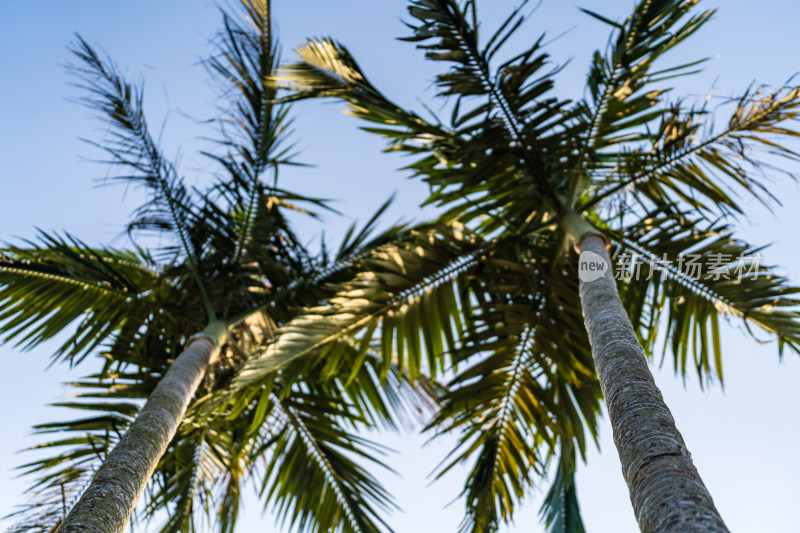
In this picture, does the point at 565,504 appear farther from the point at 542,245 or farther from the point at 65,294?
the point at 65,294

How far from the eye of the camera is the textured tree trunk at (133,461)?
2658mm

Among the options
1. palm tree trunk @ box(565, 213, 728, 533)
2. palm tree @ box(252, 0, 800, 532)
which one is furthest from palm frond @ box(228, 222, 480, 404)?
palm tree trunk @ box(565, 213, 728, 533)

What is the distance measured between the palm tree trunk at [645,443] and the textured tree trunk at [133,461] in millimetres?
2150

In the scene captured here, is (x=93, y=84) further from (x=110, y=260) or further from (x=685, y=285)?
(x=685, y=285)

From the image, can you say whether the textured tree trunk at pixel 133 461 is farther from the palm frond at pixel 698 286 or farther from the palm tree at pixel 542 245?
the palm frond at pixel 698 286


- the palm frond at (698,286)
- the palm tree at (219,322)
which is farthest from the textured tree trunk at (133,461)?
the palm frond at (698,286)

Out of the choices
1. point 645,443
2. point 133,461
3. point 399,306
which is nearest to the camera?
point 645,443

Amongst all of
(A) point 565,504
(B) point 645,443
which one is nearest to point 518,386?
(A) point 565,504

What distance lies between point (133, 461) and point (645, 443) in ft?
7.98

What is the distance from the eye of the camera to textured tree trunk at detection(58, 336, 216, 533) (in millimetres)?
2658

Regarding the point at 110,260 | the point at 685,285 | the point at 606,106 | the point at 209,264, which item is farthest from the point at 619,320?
the point at 110,260

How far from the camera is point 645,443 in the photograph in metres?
2.12

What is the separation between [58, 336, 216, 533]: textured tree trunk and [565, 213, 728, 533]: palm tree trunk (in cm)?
215

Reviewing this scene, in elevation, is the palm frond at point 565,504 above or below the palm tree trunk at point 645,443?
above
